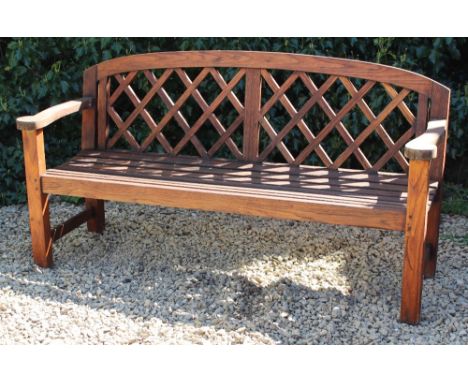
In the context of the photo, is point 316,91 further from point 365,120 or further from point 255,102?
point 365,120

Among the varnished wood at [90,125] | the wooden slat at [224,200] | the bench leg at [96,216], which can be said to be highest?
the varnished wood at [90,125]

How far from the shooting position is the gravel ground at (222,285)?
10.0 feet

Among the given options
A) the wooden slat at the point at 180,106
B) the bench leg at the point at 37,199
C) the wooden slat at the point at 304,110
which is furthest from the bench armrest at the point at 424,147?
the bench leg at the point at 37,199

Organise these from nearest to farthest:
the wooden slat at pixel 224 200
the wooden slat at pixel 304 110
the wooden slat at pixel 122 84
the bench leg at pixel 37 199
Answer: the wooden slat at pixel 224 200
the bench leg at pixel 37 199
the wooden slat at pixel 304 110
the wooden slat at pixel 122 84

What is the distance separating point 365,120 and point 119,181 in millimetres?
1747

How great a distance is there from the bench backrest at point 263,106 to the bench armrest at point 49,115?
93 mm

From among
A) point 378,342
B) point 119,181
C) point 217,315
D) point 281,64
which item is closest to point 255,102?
point 281,64

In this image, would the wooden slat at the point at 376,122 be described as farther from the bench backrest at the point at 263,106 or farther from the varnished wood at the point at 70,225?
the varnished wood at the point at 70,225

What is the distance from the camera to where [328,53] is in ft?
14.5

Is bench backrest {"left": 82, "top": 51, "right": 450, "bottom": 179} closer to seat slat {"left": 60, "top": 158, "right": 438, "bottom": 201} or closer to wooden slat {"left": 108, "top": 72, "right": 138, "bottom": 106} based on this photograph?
wooden slat {"left": 108, "top": 72, "right": 138, "bottom": 106}

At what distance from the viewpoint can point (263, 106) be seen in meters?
3.88

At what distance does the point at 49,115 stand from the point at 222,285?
4.07 feet

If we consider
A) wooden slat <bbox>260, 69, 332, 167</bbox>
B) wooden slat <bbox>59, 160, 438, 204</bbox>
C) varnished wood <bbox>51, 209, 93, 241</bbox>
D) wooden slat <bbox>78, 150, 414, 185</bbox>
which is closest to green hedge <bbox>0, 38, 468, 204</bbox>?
wooden slat <bbox>260, 69, 332, 167</bbox>

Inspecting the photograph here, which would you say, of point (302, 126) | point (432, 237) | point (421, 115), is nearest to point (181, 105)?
point (302, 126)
